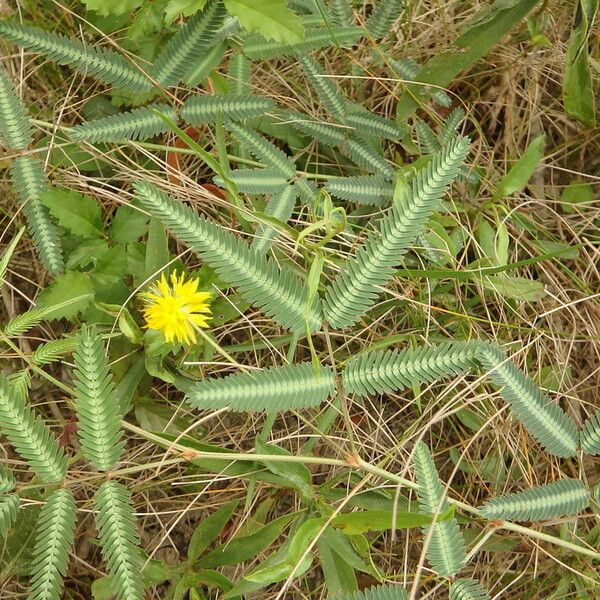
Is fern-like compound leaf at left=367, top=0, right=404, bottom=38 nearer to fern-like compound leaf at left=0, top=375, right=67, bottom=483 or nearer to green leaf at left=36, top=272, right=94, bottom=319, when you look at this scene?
green leaf at left=36, top=272, right=94, bottom=319

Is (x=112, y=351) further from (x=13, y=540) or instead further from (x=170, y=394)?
(x=13, y=540)

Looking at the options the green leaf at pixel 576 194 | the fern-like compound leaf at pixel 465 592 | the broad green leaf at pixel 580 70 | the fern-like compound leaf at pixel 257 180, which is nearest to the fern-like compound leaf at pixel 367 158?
the fern-like compound leaf at pixel 257 180

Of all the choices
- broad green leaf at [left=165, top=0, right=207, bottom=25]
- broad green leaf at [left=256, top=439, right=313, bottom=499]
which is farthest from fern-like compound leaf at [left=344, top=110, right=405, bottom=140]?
broad green leaf at [left=256, top=439, right=313, bottom=499]

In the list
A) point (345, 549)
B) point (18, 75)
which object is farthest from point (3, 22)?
point (345, 549)

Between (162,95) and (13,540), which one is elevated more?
(162,95)

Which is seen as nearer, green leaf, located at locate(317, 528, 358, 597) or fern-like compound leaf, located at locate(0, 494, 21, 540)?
fern-like compound leaf, located at locate(0, 494, 21, 540)

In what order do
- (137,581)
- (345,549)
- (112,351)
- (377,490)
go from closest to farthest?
(137,581)
(345,549)
(377,490)
(112,351)

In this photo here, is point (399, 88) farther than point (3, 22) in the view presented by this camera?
Yes

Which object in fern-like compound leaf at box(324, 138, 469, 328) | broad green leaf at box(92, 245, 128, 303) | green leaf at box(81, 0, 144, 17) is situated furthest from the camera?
broad green leaf at box(92, 245, 128, 303)
